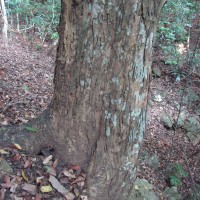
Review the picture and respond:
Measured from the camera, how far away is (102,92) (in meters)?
2.31

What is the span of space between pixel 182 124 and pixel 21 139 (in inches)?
211

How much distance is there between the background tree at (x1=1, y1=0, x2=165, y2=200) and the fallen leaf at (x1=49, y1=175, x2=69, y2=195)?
224mm

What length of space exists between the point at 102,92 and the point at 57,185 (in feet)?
3.17

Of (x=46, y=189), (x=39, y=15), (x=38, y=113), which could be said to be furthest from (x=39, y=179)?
(x=39, y=15)

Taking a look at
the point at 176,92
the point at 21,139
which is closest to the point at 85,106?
the point at 21,139

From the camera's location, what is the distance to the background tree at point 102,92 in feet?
6.97

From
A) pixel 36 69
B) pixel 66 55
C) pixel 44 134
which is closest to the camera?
pixel 66 55

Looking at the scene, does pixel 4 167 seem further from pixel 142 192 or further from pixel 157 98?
pixel 157 98

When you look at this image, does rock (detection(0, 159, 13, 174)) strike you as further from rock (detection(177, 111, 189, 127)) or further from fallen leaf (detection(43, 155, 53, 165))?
rock (detection(177, 111, 189, 127))

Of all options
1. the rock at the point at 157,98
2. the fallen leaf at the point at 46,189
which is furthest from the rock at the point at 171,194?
the rock at the point at 157,98

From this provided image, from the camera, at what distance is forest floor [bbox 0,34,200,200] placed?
2586 mm

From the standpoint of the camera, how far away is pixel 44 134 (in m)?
2.76

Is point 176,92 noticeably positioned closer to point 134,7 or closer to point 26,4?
point 26,4

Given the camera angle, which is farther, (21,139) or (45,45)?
(45,45)
